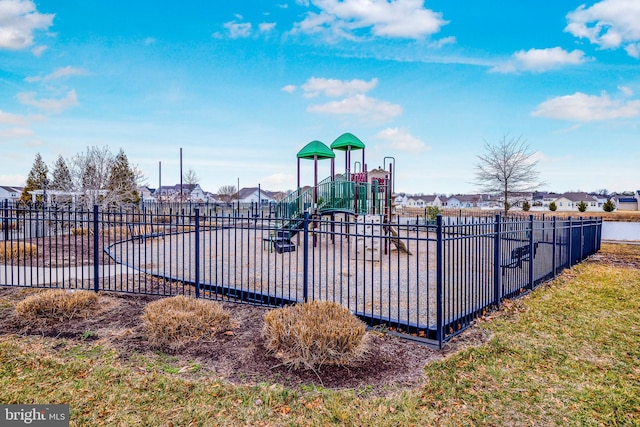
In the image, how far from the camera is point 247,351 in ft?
14.3

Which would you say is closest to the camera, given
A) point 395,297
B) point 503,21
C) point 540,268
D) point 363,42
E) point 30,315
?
point 30,315

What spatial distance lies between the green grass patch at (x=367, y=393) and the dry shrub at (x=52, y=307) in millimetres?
616

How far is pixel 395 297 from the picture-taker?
693 cm

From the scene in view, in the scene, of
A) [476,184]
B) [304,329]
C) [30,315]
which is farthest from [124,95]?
[476,184]

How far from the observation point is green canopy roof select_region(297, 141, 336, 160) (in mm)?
14812

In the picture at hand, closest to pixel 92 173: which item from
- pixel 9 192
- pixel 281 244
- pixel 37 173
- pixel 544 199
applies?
pixel 281 244

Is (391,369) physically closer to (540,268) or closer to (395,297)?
(395,297)

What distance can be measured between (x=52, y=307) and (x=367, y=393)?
4.91m

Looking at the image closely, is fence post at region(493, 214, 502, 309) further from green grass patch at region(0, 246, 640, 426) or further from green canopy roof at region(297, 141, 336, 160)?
green canopy roof at region(297, 141, 336, 160)

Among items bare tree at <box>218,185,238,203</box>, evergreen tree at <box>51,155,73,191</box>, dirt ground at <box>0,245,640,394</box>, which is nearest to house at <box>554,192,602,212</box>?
bare tree at <box>218,185,238,203</box>

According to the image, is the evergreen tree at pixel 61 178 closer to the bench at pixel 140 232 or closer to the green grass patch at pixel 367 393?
the bench at pixel 140 232

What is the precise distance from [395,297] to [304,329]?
3346 millimetres

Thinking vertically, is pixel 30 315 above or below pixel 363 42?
below

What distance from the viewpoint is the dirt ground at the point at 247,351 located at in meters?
3.72
